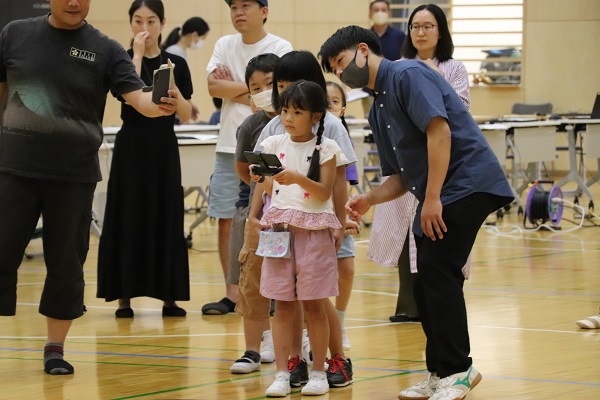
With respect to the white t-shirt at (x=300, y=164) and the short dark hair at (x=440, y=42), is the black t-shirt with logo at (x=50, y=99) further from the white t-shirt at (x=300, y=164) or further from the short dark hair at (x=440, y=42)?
the short dark hair at (x=440, y=42)

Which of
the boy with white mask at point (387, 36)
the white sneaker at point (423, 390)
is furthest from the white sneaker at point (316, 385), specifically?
the boy with white mask at point (387, 36)

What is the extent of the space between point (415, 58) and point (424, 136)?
179 centimetres

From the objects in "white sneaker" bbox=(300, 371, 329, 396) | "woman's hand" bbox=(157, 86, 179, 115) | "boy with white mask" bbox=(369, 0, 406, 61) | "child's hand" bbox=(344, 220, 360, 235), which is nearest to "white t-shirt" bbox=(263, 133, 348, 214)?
"child's hand" bbox=(344, 220, 360, 235)

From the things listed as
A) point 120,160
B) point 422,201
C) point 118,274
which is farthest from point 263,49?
point 422,201

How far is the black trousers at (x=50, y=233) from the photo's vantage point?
4633 mm

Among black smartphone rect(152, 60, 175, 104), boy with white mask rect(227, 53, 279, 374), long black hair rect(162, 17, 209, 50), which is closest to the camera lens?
black smartphone rect(152, 60, 175, 104)

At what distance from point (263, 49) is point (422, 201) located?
245 cm

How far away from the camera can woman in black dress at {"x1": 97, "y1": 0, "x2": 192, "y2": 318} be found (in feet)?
20.3

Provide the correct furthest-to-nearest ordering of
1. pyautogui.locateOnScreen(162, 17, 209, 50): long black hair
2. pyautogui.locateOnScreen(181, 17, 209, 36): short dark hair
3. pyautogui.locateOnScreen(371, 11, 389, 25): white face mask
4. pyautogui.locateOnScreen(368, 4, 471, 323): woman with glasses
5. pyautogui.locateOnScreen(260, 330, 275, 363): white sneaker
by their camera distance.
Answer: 1. pyautogui.locateOnScreen(371, 11, 389, 25): white face mask
2. pyautogui.locateOnScreen(181, 17, 209, 36): short dark hair
3. pyautogui.locateOnScreen(162, 17, 209, 50): long black hair
4. pyautogui.locateOnScreen(368, 4, 471, 323): woman with glasses
5. pyautogui.locateOnScreen(260, 330, 275, 363): white sneaker

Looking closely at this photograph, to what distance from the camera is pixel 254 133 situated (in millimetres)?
5016

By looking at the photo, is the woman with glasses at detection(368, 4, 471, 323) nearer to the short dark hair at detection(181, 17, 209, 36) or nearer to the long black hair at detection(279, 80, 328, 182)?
the long black hair at detection(279, 80, 328, 182)

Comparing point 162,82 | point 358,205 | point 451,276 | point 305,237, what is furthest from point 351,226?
point 162,82

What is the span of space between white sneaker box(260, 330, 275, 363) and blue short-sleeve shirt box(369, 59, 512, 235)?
1.18 meters

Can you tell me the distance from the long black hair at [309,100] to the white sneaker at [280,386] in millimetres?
782
